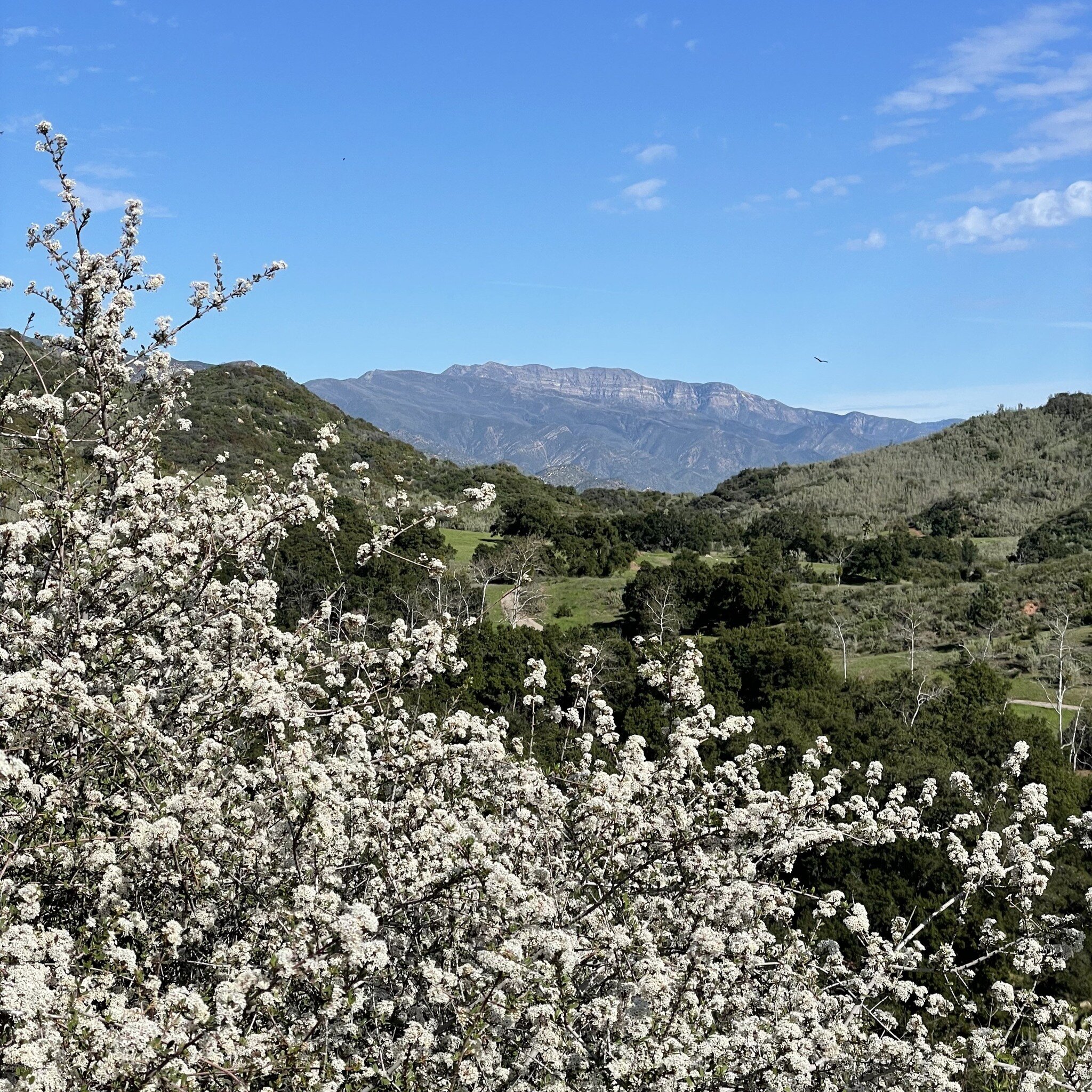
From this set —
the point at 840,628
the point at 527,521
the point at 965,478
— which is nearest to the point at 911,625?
the point at 840,628

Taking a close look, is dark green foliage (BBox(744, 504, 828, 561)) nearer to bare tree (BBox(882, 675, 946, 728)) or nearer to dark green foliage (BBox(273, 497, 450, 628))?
dark green foliage (BBox(273, 497, 450, 628))

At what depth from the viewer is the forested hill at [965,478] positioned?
57625 mm

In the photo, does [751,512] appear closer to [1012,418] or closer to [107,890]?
[1012,418]

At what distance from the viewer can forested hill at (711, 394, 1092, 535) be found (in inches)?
2269

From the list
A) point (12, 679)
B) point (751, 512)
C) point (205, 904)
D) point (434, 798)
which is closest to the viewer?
point (12, 679)

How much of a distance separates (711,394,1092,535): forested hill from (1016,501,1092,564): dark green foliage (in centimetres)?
296

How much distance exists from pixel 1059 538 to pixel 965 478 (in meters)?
28.3

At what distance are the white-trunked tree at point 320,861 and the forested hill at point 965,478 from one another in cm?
5084

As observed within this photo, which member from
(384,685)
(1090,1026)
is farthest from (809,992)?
(384,685)

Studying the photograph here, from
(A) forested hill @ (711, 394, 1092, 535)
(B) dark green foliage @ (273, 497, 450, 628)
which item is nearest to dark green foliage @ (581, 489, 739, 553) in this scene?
(A) forested hill @ (711, 394, 1092, 535)

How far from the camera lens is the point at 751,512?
2657 inches

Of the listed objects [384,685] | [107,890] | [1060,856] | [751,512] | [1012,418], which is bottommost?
[1060,856]

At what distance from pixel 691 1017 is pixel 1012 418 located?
83986 millimetres

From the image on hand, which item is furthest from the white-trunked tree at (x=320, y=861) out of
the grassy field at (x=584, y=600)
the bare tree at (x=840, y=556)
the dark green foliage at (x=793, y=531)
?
the dark green foliage at (x=793, y=531)
